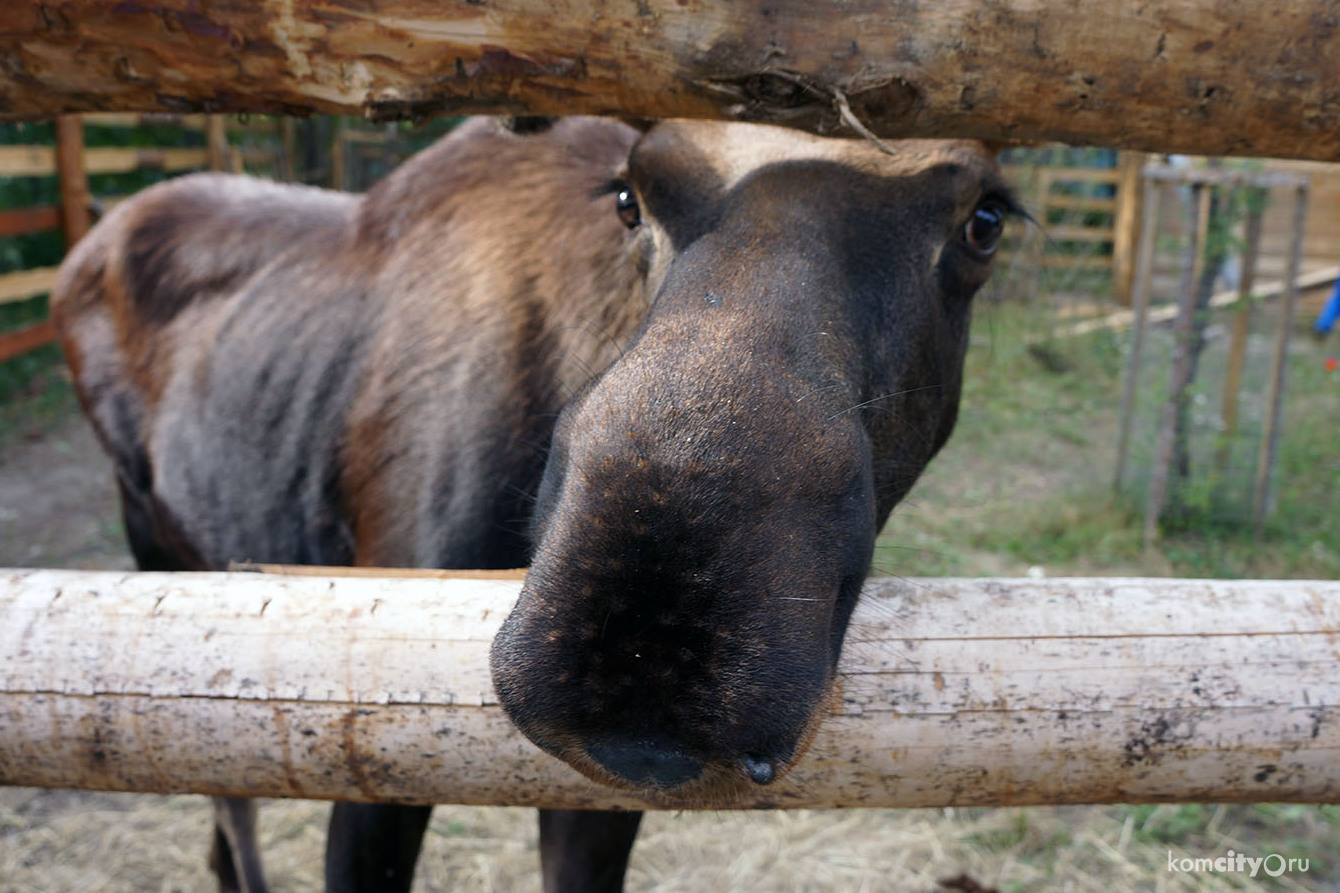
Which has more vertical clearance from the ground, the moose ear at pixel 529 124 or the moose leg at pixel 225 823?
the moose ear at pixel 529 124

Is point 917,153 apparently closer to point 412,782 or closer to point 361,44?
point 361,44

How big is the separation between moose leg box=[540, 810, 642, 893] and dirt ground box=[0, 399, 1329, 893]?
3.55 feet

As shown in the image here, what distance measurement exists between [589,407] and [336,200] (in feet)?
8.98

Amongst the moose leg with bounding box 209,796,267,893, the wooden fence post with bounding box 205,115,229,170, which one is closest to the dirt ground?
the moose leg with bounding box 209,796,267,893

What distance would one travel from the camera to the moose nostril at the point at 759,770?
3.95 feet

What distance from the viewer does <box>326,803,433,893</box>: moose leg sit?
264cm

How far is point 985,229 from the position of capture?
212 centimetres

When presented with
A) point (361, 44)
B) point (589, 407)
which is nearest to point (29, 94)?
point (361, 44)

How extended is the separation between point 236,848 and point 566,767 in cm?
269

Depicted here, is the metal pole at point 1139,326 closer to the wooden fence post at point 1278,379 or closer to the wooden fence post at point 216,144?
the wooden fence post at point 1278,379

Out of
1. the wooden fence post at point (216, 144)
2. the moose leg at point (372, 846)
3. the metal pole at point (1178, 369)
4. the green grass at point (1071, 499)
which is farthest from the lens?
the wooden fence post at point (216, 144)

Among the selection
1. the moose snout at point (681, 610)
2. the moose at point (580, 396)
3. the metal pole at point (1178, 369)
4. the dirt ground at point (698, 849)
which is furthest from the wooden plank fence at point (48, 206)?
the moose snout at point (681, 610)

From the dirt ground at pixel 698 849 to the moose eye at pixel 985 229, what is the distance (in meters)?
2.54

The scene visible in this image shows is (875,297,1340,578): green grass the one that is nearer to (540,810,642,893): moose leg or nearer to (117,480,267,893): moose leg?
(540,810,642,893): moose leg
